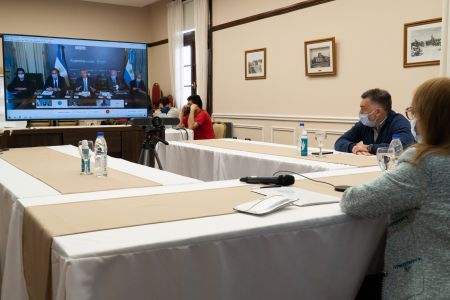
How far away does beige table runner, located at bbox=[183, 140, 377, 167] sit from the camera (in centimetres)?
285

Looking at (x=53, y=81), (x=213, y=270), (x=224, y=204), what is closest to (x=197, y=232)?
(x=213, y=270)

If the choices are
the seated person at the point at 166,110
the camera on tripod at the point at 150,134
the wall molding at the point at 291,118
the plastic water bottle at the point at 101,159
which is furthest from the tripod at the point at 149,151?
the seated person at the point at 166,110

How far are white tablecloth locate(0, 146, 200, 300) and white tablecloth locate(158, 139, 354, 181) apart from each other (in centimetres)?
84

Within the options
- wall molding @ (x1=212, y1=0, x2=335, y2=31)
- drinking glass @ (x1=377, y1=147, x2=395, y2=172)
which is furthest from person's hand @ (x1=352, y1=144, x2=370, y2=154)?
wall molding @ (x1=212, y1=0, x2=335, y2=31)

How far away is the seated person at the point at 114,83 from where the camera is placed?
178 inches

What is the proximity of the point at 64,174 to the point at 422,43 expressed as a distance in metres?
3.73

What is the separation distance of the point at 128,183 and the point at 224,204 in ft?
2.06

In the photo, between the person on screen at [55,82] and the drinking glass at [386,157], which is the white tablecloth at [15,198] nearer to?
the drinking glass at [386,157]

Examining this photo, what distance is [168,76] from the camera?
9.88 m

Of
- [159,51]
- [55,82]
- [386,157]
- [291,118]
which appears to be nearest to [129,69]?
[55,82]

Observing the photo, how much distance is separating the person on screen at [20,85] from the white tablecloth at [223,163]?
1.29m

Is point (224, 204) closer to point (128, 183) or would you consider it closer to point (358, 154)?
point (128, 183)

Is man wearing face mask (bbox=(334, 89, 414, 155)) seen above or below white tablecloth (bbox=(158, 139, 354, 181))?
above

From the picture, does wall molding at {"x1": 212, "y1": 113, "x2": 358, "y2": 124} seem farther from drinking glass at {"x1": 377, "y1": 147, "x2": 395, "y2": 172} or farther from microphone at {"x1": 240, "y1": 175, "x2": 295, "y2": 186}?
microphone at {"x1": 240, "y1": 175, "x2": 295, "y2": 186}
